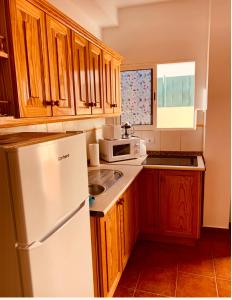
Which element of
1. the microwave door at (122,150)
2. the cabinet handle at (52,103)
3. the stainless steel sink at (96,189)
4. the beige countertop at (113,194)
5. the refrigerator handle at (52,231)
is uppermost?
the cabinet handle at (52,103)

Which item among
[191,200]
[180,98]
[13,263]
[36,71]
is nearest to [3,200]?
[13,263]

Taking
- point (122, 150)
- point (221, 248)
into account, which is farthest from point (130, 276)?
point (122, 150)

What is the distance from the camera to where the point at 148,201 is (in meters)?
2.55

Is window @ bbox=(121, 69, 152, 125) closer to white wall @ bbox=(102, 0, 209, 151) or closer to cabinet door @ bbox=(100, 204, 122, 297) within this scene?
white wall @ bbox=(102, 0, 209, 151)

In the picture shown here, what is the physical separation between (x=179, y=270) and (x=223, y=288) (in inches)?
15.0

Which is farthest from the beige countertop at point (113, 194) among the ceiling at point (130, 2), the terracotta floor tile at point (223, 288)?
the ceiling at point (130, 2)

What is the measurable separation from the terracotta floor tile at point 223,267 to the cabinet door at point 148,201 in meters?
0.67

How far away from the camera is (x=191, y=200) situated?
2420 mm

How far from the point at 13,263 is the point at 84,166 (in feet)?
1.92

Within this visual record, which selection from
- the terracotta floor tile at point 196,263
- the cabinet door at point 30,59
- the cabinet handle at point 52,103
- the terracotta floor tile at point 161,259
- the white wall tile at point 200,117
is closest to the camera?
the cabinet door at point 30,59

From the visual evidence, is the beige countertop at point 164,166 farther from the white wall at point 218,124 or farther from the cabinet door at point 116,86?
the cabinet door at point 116,86

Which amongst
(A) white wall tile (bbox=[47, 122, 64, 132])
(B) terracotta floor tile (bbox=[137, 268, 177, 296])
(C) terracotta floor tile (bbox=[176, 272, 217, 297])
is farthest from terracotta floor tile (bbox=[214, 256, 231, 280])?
(A) white wall tile (bbox=[47, 122, 64, 132])

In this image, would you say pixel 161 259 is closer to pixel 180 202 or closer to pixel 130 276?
pixel 130 276

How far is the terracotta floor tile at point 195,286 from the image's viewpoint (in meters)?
1.87
